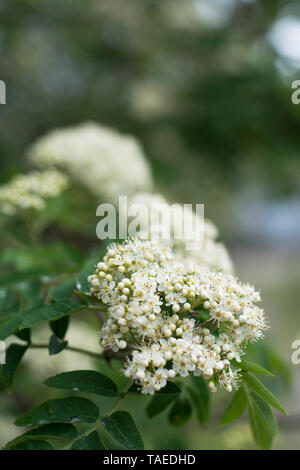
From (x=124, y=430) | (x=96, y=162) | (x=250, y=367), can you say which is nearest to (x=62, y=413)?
(x=124, y=430)

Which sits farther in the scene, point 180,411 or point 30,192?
point 30,192

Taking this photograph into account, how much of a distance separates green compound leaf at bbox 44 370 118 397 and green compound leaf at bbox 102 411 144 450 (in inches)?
3.6

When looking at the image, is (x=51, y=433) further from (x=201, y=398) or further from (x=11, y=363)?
(x=201, y=398)

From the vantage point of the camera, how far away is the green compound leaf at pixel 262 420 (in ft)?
4.37

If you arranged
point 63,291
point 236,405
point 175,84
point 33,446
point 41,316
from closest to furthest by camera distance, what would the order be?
1. point 33,446
2. point 41,316
3. point 236,405
4. point 63,291
5. point 175,84

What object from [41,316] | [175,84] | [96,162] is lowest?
[41,316]

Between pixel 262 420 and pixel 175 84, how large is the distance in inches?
179

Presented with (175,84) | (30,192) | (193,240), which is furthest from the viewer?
(175,84)

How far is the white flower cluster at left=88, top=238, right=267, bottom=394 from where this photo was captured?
118 centimetres

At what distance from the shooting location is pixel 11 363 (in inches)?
57.6

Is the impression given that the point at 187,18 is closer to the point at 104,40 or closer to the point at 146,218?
the point at 104,40

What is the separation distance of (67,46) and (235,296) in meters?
4.81

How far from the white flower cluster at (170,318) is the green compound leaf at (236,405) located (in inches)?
4.8

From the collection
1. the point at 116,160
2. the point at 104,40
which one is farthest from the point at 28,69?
the point at 116,160
